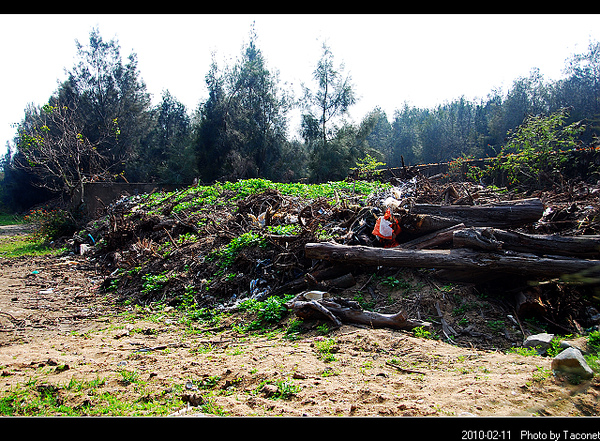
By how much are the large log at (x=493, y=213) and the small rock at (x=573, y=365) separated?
2.78 meters

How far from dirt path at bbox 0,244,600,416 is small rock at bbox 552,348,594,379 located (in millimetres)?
69

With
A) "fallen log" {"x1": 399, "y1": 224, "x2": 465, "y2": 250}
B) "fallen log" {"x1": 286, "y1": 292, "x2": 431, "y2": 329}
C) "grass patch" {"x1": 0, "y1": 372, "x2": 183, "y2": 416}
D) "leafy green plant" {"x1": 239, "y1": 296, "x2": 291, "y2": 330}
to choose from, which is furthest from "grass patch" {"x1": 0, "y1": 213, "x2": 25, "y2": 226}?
"fallen log" {"x1": 399, "y1": 224, "x2": 465, "y2": 250}

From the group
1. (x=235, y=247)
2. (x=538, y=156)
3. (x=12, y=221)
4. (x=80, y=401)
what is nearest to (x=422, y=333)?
(x=80, y=401)

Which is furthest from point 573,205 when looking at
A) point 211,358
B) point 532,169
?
point 211,358

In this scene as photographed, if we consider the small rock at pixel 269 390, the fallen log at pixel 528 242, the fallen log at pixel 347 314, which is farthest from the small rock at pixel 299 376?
the fallen log at pixel 528 242

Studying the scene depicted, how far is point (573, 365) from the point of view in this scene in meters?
2.04

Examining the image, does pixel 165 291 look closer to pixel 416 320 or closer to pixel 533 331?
pixel 416 320

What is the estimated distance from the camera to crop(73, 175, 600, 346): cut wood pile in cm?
383

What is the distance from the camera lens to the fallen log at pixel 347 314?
3635 millimetres

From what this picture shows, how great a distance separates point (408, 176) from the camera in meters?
12.0

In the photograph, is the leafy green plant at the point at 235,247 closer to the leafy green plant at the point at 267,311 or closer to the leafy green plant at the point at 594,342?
the leafy green plant at the point at 267,311

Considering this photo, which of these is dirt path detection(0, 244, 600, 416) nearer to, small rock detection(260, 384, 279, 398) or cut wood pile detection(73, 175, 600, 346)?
small rock detection(260, 384, 279, 398)

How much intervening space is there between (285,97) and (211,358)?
2607 cm
